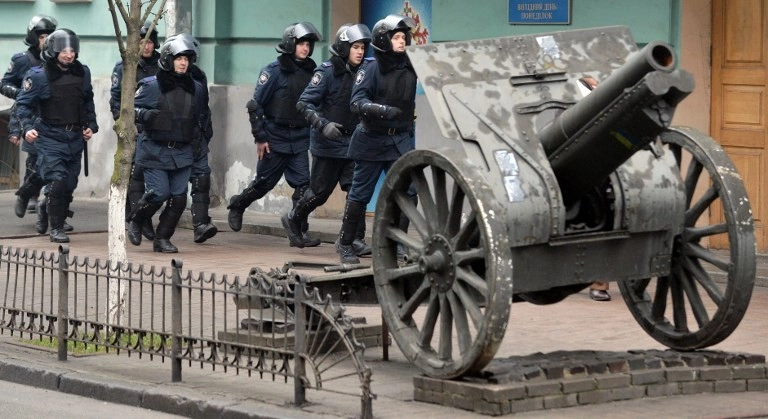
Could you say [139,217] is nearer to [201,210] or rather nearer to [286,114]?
[201,210]

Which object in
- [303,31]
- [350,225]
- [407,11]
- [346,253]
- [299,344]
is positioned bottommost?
[299,344]

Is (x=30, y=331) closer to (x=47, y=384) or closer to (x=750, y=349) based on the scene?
(x=47, y=384)

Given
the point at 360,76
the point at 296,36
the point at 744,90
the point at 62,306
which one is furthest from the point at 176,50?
the point at 62,306

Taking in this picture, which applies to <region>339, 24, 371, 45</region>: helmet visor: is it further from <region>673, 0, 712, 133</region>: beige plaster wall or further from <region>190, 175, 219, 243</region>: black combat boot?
<region>673, 0, 712, 133</region>: beige plaster wall

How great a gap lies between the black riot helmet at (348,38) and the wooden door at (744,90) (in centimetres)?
293

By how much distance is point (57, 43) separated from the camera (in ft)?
52.3

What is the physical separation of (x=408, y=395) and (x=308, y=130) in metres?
7.48

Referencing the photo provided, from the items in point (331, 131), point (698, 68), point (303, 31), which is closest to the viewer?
point (698, 68)

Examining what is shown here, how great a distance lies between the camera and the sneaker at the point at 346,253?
47.2 ft

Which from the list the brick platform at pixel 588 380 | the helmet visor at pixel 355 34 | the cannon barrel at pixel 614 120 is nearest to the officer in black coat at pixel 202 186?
the helmet visor at pixel 355 34

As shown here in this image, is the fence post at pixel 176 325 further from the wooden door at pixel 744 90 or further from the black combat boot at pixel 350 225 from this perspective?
the wooden door at pixel 744 90

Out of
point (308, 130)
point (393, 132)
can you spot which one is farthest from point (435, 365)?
point (308, 130)

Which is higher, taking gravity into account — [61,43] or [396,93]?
[61,43]

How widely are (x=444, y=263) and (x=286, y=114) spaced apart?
24.8 ft
